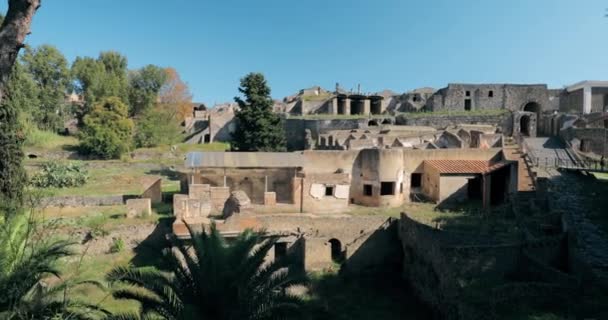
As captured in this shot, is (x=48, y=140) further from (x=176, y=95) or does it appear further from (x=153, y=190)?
(x=153, y=190)

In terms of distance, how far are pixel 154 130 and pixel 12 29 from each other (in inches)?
1333

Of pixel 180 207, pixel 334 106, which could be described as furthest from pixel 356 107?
pixel 180 207

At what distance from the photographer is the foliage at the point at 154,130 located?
38.9 metres

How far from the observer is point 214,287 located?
7621mm

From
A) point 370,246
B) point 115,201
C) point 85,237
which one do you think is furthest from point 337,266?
point 115,201

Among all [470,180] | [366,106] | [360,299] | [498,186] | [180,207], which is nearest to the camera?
[360,299]

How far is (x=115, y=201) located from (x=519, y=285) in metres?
18.6

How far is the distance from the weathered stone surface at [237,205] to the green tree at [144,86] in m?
29.5

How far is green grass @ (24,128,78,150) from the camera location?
35.1 metres

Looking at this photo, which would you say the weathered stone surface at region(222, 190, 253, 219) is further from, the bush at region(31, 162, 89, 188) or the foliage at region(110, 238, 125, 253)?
the bush at region(31, 162, 89, 188)

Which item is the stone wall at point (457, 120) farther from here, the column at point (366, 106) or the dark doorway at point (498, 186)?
the dark doorway at point (498, 186)

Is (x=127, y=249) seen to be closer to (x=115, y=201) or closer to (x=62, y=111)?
(x=115, y=201)

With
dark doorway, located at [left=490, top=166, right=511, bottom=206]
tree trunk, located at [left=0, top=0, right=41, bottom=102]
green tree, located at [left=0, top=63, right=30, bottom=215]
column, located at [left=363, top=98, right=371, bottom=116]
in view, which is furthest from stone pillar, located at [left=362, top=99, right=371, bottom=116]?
tree trunk, located at [left=0, top=0, right=41, bottom=102]

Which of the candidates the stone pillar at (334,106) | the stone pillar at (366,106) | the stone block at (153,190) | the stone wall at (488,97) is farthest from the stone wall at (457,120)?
the stone block at (153,190)
